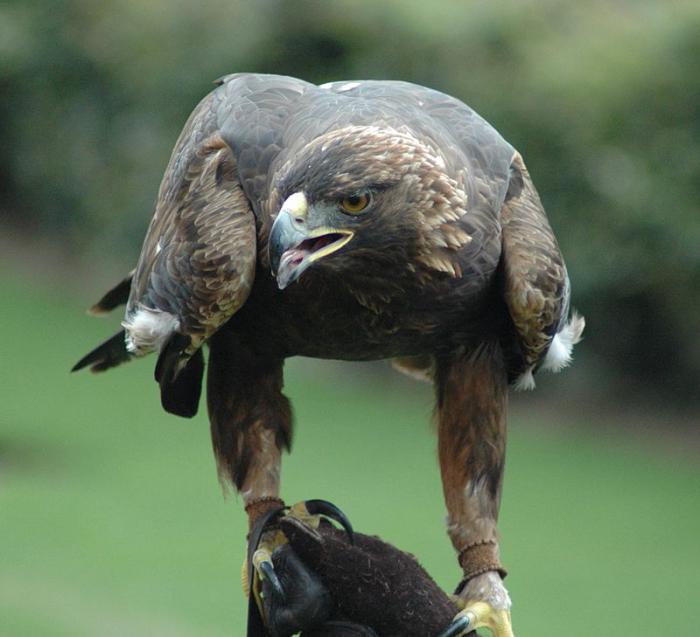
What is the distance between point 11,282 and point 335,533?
12.4 metres

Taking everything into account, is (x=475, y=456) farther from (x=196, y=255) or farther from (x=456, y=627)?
(x=196, y=255)

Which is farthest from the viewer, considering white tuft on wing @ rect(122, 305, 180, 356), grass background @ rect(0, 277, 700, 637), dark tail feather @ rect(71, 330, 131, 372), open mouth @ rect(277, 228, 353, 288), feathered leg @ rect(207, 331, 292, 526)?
grass background @ rect(0, 277, 700, 637)

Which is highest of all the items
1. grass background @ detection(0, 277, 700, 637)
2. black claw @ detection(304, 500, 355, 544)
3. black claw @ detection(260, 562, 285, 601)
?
grass background @ detection(0, 277, 700, 637)

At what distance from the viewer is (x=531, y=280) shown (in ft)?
14.0

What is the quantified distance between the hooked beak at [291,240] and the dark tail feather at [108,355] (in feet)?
4.13

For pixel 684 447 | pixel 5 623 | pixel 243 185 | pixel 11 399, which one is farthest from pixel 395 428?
pixel 243 185

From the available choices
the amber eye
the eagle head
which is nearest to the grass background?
the eagle head

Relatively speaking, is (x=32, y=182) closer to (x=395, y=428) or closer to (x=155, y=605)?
(x=395, y=428)

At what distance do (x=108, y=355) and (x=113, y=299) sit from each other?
26 centimetres

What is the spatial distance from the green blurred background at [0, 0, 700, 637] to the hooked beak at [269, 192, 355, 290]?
4.61m

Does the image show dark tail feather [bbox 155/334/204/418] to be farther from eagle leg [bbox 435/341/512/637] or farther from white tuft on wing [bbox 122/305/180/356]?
eagle leg [bbox 435/341/512/637]

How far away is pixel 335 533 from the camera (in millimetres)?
4188

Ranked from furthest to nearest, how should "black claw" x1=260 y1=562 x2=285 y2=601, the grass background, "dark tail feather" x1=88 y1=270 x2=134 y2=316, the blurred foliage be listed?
the blurred foliage, the grass background, "dark tail feather" x1=88 y1=270 x2=134 y2=316, "black claw" x1=260 y1=562 x2=285 y2=601

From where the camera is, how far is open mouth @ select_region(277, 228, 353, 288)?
12.7 ft
